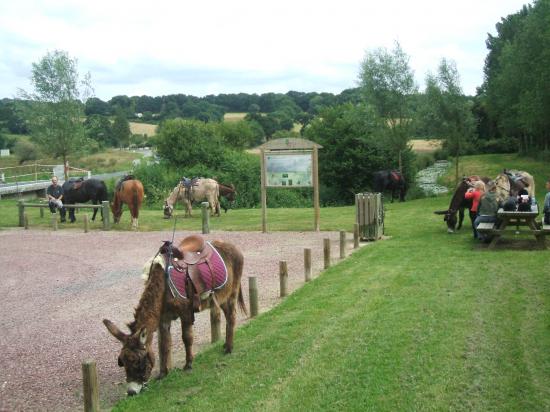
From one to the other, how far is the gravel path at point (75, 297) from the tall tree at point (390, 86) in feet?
46.8

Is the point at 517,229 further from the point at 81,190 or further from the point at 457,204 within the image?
the point at 81,190

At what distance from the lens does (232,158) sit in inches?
1559

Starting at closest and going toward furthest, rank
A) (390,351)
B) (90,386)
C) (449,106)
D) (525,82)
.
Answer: (90,386)
(390,351)
(449,106)
(525,82)

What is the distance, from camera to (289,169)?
62.1 ft

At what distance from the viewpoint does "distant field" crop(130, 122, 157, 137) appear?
94525mm

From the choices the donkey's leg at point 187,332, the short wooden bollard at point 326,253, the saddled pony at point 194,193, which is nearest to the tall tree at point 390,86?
the saddled pony at point 194,193

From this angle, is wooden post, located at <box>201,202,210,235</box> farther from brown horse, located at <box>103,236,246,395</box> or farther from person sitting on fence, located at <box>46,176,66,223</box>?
brown horse, located at <box>103,236,246,395</box>

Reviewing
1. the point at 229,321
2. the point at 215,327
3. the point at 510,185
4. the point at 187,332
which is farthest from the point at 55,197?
the point at 187,332

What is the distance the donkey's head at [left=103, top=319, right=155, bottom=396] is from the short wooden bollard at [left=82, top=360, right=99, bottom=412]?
0.35 m

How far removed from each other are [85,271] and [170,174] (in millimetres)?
24312

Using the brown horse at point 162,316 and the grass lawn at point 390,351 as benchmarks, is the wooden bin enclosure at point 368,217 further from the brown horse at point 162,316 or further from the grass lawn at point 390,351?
the brown horse at point 162,316

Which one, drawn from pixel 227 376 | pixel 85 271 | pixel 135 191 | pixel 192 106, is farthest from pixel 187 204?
pixel 192 106

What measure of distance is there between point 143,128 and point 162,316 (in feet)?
311

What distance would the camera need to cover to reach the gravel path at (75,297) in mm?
7250
